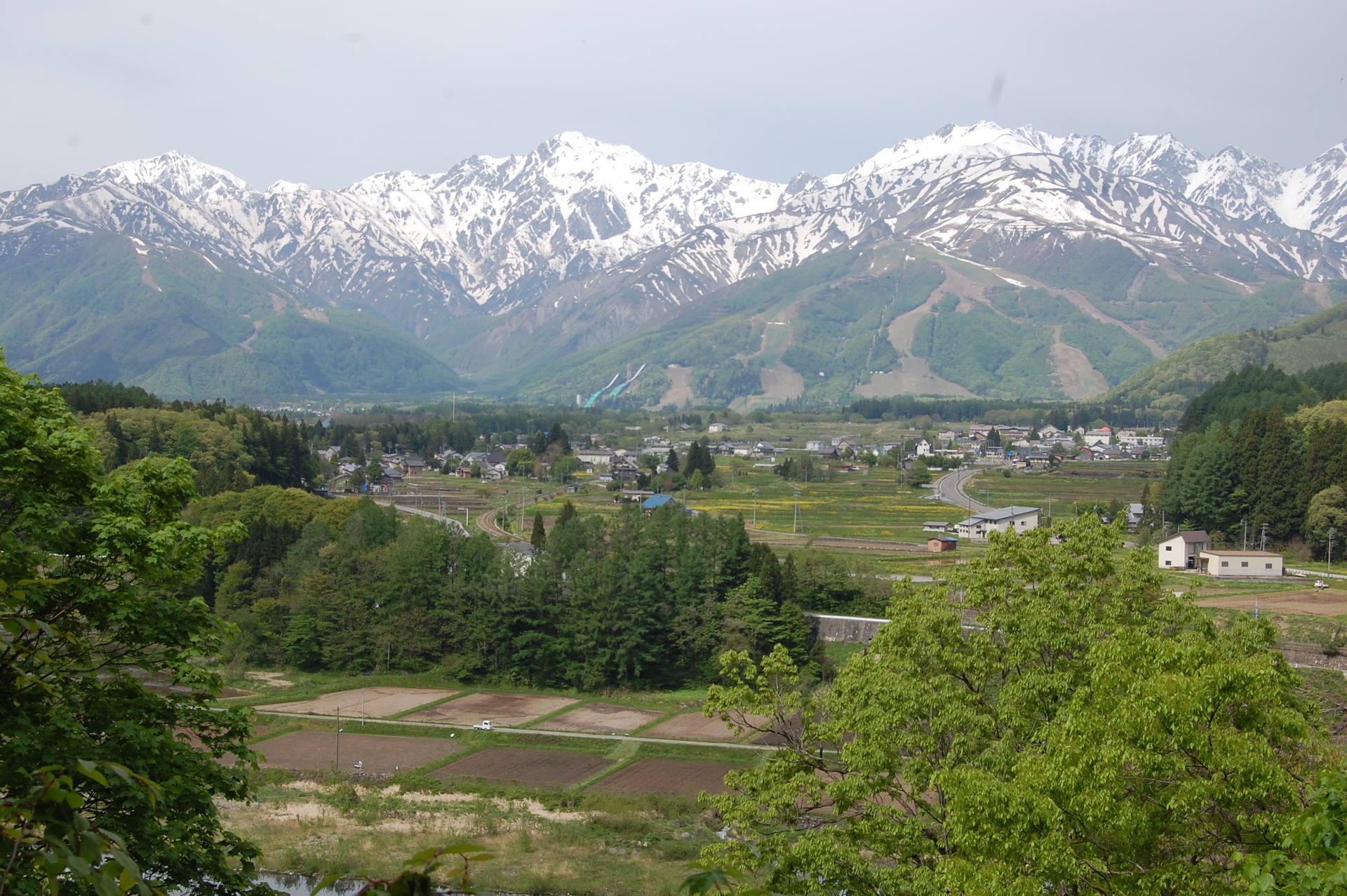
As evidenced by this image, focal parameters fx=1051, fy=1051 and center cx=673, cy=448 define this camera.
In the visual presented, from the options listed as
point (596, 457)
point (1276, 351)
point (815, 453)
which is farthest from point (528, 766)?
point (1276, 351)

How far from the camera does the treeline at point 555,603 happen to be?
50.5 m

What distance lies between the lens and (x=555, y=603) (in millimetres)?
52875

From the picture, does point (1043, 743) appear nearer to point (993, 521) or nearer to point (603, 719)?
point (603, 719)

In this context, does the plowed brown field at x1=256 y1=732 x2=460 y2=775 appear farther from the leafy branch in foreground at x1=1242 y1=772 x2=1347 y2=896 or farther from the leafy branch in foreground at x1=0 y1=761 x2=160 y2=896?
the leafy branch in foreground at x1=0 y1=761 x2=160 y2=896

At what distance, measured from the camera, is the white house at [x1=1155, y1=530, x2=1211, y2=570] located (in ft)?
217

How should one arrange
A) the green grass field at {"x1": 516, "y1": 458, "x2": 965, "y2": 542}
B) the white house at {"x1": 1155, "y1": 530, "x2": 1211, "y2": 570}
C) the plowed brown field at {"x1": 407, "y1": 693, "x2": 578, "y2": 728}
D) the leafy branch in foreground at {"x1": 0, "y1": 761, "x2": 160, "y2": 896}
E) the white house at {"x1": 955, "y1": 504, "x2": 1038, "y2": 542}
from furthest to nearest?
the green grass field at {"x1": 516, "y1": 458, "x2": 965, "y2": 542}
the white house at {"x1": 955, "y1": 504, "x2": 1038, "y2": 542}
the white house at {"x1": 1155, "y1": 530, "x2": 1211, "y2": 570}
the plowed brown field at {"x1": 407, "y1": 693, "x2": 578, "y2": 728}
the leafy branch in foreground at {"x1": 0, "y1": 761, "x2": 160, "y2": 896}

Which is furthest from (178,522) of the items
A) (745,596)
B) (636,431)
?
(636,431)

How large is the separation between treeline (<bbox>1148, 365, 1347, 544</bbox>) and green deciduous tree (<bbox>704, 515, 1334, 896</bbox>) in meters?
58.5

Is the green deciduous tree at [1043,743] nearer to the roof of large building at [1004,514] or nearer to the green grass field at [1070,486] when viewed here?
the roof of large building at [1004,514]

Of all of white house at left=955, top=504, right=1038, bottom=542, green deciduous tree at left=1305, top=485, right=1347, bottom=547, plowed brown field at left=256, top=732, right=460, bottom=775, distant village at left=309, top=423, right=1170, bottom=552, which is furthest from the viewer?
distant village at left=309, top=423, right=1170, bottom=552

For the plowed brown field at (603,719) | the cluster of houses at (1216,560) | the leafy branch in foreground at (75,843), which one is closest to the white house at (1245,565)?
the cluster of houses at (1216,560)

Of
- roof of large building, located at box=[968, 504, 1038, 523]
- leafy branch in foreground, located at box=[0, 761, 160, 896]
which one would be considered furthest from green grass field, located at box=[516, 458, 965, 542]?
leafy branch in foreground, located at box=[0, 761, 160, 896]

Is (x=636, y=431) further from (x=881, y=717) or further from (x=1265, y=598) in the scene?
(x=881, y=717)

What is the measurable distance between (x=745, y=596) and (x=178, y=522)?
40.6 meters
